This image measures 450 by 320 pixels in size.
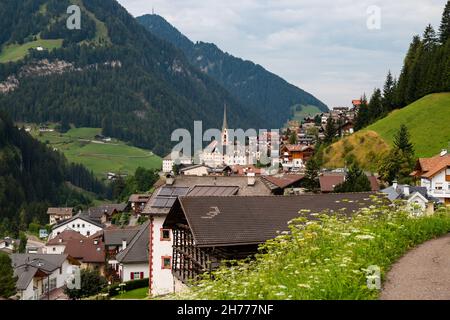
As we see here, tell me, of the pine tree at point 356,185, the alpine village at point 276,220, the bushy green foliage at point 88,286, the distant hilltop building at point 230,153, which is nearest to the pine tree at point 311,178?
the alpine village at point 276,220

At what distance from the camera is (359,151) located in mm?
101812

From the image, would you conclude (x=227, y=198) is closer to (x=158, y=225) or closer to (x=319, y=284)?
(x=158, y=225)

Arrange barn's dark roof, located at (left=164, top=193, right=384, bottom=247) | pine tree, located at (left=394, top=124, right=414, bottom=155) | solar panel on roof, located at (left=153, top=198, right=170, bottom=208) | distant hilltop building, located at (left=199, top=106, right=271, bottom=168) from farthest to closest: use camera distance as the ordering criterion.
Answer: distant hilltop building, located at (left=199, top=106, right=271, bottom=168) < pine tree, located at (left=394, top=124, right=414, bottom=155) < solar panel on roof, located at (left=153, top=198, right=170, bottom=208) < barn's dark roof, located at (left=164, top=193, right=384, bottom=247)

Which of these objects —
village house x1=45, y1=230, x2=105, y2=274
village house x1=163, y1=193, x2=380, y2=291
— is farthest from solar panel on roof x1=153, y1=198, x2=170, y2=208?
village house x1=45, y1=230, x2=105, y2=274

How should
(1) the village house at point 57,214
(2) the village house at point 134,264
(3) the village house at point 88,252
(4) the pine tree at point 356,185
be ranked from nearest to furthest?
1. (2) the village house at point 134,264
2. (4) the pine tree at point 356,185
3. (3) the village house at point 88,252
4. (1) the village house at point 57,214

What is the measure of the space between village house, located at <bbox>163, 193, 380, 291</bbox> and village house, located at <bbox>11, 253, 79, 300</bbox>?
39.0m

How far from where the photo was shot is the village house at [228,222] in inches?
874

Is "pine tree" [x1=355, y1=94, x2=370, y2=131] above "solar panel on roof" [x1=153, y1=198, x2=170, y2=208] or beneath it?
above

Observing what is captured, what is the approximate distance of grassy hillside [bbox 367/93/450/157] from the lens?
91750mm

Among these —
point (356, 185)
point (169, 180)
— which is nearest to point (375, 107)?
point (356, 185)

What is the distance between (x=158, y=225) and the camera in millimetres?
36281

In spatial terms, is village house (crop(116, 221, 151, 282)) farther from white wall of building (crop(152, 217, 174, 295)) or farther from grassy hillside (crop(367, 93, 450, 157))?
grassy hillside (crop(367, 93, 450, 157))

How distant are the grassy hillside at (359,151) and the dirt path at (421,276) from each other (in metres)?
82.5

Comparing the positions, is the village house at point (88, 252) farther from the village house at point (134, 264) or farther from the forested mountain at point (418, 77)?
the forested mountain at point (418, 77)
